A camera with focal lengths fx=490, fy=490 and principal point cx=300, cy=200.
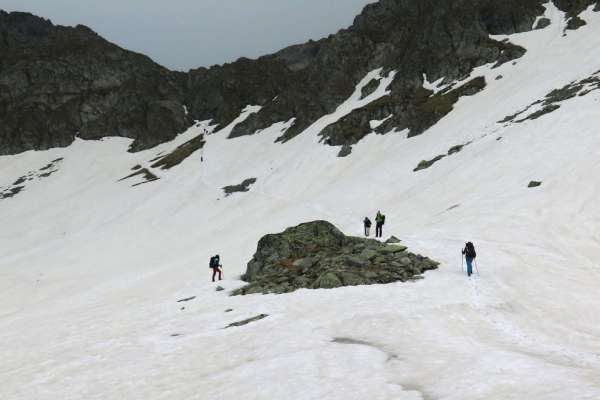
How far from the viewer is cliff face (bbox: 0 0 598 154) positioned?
8956cm

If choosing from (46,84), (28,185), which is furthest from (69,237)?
(46,84)

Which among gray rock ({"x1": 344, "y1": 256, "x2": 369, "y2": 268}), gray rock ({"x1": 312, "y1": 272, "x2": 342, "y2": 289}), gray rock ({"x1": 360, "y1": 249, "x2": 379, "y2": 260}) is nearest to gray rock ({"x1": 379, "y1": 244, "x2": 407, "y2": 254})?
gray rock ({"x1": 360, "y1": 249, "x2": 379, "y2": 260})

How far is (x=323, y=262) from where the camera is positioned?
24969 millimetres

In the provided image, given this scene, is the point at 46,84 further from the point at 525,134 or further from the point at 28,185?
the point at 525,134

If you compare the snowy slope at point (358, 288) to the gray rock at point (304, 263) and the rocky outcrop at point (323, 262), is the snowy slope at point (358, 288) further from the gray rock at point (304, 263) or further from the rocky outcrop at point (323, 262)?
the gray rock at point (304, 263)

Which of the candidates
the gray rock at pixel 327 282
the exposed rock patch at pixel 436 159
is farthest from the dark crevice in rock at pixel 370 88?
the gray rock at pixel 327 282

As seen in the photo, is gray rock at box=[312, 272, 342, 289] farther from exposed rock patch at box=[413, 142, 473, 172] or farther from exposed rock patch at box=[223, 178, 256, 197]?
exposed rock patch at box=[223, 178, 256, 197]

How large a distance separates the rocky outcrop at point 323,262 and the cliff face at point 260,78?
1841 inches

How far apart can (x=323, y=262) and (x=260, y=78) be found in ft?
447

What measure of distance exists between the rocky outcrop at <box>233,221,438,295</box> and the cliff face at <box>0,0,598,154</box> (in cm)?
4675

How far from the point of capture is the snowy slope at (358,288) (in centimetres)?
1206

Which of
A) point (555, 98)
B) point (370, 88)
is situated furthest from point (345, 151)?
point (370, 88)

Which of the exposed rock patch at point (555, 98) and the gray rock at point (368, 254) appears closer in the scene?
the gray rock at point (368, 254)

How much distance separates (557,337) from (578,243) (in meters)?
16.1
